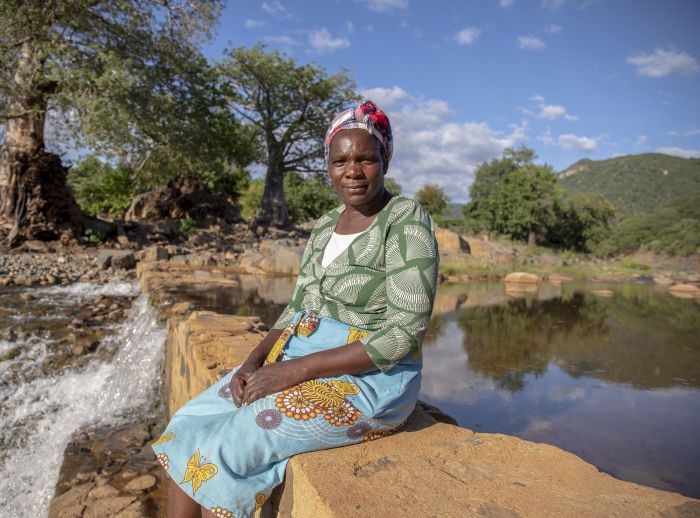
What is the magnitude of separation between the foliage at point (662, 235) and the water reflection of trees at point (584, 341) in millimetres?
20672

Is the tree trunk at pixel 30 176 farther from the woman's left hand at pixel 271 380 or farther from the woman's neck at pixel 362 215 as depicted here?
the woman's left hand at pixel 271 380

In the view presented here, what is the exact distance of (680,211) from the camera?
37094 millimetres

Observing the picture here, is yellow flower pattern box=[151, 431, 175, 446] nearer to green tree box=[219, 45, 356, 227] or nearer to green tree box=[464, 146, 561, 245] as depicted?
green tree box=[219, 45, 356, 227]

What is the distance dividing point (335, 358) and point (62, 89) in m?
11.0

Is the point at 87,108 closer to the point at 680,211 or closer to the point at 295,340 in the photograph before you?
the point at 295,340

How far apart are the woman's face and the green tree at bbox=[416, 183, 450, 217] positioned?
33.8m

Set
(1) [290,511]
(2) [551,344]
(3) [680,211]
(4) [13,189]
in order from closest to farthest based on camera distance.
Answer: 1. (1) [290,511]
2. (2) [551,344]
3. (4) [13,189]
4. (3) [680,211]

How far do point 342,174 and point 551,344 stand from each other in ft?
17.7

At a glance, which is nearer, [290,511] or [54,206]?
[290,511]

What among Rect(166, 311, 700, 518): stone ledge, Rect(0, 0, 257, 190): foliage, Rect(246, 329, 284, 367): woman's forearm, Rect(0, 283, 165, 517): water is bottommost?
Rect(0, 283, 165, 517): water

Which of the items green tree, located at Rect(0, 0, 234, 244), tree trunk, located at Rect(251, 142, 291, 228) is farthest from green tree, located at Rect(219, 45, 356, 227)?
green tree, located at Rect(0, 0, 234, 244)

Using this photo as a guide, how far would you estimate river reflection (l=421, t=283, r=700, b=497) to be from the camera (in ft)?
10.3

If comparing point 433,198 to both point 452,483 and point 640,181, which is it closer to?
point 452,483

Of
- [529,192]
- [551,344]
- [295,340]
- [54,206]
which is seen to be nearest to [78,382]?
[295,340]
